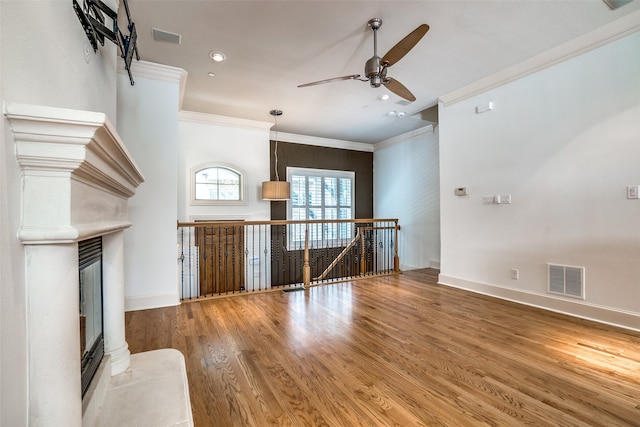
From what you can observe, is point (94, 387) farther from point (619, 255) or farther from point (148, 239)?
point (619, 255)

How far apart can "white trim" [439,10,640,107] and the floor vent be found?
7.33ft

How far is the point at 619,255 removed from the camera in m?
2.77

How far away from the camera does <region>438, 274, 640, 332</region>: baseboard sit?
2727mm

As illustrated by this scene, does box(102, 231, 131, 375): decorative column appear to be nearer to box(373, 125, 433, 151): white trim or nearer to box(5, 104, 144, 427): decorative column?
box(5, 104, 144, 427): decorative column

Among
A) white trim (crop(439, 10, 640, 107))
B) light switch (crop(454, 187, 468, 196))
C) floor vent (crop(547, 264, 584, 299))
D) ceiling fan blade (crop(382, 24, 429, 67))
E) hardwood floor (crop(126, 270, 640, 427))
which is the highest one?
white trim (crop(439, 10, 640, 107))

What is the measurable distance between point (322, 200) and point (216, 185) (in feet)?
8.16

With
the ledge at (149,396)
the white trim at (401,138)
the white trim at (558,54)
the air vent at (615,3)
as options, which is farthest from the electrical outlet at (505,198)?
the ledge at (149,396)

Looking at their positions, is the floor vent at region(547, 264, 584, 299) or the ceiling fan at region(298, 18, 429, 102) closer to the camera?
the ceiling fan at region(298, 18, 429, 102)

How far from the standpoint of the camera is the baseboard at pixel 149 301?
10.9 ft

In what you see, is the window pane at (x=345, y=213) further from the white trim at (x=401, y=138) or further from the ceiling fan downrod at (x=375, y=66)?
the ceiling fan downrod at (x=375, y=66)

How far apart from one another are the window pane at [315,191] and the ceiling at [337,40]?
2.49m

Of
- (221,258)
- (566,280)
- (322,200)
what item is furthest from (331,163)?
(566,280)

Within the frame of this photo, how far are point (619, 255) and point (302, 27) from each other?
371 centimetres

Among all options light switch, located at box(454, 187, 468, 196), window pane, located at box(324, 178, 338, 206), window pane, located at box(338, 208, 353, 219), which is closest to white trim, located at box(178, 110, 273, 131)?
window pane, located at box(324, 178, 338, 206)
